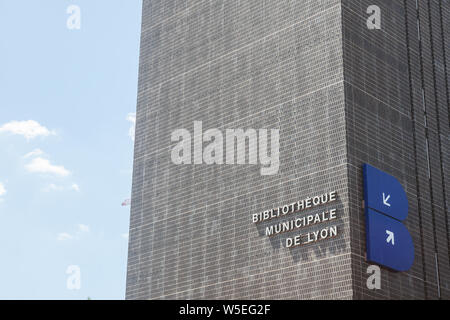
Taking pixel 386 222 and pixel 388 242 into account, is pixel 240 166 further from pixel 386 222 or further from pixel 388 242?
pixel 388 242

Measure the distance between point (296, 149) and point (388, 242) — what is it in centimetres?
1140

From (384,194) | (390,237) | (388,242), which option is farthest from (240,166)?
(388,242)

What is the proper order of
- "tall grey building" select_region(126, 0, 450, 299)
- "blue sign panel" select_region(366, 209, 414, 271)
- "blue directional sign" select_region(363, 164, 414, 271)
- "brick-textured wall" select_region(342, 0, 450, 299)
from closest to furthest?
1. "blue sign panel" select_region(366, 209, 414, 271)
2. "blue directional sign" select_region(363, 164, 414, 271)
3. "tall grey building" select_region(126, 0, 450, 299)
4. "brick-textured wall" select_region(342, 0, 450, 299)

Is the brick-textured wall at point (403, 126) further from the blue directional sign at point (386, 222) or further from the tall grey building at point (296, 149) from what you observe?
the blue directional sign at point (386, 222)

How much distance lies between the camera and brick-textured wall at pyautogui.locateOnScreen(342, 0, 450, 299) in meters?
70.9

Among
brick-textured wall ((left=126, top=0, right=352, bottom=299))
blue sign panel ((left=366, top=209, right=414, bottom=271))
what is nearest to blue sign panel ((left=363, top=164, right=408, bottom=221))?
blue sign panel ((left=366, top=209, right=414, bottom=271))

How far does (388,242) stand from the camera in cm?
7006

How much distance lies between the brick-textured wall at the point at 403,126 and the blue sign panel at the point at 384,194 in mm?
758

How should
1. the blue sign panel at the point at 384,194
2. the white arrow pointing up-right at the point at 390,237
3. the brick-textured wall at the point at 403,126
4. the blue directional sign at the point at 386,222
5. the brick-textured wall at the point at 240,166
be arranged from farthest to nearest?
the brick-textured wall at the point at 240,166 → the brick-textured wall at the point at 403,126 → the blue sign panel at the point at 384,194 → the white arrow pointing up-right at the point at 390,237 → the blue directional sign at the point at 386,222

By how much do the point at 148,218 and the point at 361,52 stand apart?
27.2 m

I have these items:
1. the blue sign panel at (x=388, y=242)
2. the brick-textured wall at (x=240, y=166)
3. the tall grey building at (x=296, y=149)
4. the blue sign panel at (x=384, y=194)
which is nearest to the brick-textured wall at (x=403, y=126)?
the tall grey building at (x=296, y=149)

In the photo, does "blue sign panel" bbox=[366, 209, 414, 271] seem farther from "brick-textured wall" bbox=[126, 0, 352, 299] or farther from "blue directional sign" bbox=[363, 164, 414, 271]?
"brick-textured wall" bbox=[126, 0, 352, 299]

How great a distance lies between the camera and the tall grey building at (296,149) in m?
70.4
